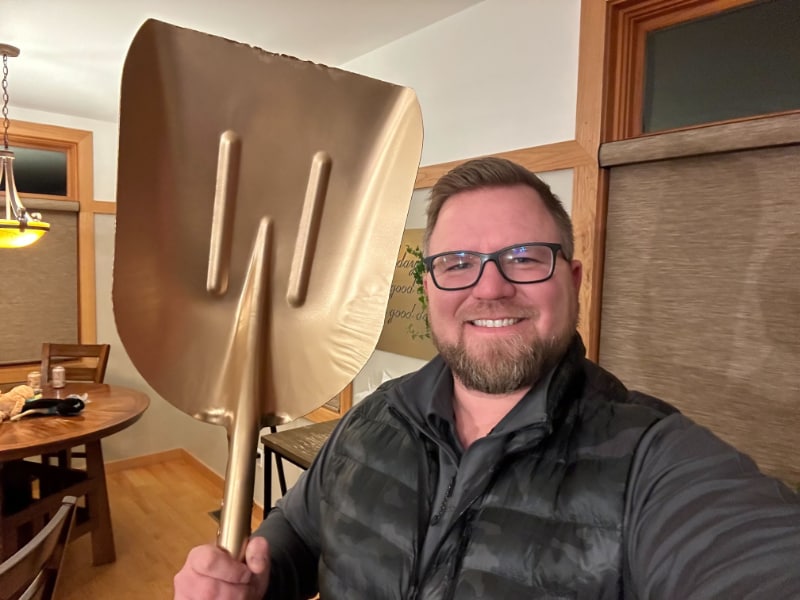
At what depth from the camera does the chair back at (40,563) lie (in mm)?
1089

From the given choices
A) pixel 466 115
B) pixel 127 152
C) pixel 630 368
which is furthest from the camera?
pixel 466 115

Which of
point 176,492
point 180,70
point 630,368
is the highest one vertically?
point 180,70

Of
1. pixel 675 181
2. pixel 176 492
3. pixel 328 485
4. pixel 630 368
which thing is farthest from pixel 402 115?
pixel 176 492

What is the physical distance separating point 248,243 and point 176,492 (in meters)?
3.46

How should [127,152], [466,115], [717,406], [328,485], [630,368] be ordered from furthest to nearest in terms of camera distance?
[466,115], [630,368], [717,406], [328,485], [127,152]

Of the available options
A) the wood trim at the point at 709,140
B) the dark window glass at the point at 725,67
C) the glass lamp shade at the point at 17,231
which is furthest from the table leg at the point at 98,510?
the dark window glass at the point at 725,67

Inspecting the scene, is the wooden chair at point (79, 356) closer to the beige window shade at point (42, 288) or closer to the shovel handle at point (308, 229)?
the beige window shade at point (42, 288)

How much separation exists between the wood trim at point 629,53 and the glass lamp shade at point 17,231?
2.37 metres

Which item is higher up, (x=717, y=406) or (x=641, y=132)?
(x=641, y=132)

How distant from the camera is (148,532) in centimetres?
310

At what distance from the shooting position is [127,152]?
26.5 inches

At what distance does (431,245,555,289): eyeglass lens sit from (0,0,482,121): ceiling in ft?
4.97

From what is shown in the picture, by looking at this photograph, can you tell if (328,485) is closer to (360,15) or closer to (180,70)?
(180,70)

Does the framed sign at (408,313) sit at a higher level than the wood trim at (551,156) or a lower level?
lower
